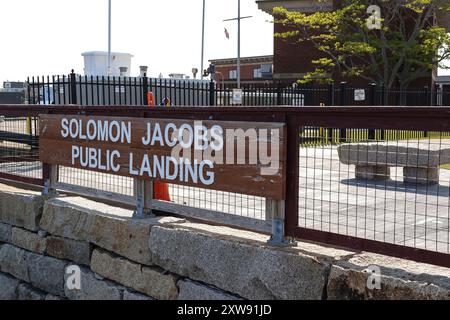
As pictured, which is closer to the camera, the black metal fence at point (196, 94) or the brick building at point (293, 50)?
the black metal fence at point (196, 94)

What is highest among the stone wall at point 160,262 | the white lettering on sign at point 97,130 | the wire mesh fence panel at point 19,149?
the white lettering on sign at point 97,130

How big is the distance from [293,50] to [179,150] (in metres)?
38.0

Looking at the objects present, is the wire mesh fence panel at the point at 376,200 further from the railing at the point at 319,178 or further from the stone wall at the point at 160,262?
the stone wall at the point at 160,262

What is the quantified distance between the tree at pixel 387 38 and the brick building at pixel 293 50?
469 centimetres

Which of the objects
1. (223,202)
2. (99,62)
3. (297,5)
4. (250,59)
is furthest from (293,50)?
(223,202)

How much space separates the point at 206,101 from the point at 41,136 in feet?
35.7

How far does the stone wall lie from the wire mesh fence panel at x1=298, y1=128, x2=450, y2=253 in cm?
45

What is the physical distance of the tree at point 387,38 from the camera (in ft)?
100

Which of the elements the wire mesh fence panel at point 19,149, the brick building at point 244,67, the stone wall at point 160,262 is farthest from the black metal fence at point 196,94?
the brick building at point 244,67

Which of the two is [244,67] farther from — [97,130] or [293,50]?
[97,130]

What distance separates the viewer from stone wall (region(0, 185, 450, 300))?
411 cm

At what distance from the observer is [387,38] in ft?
112
